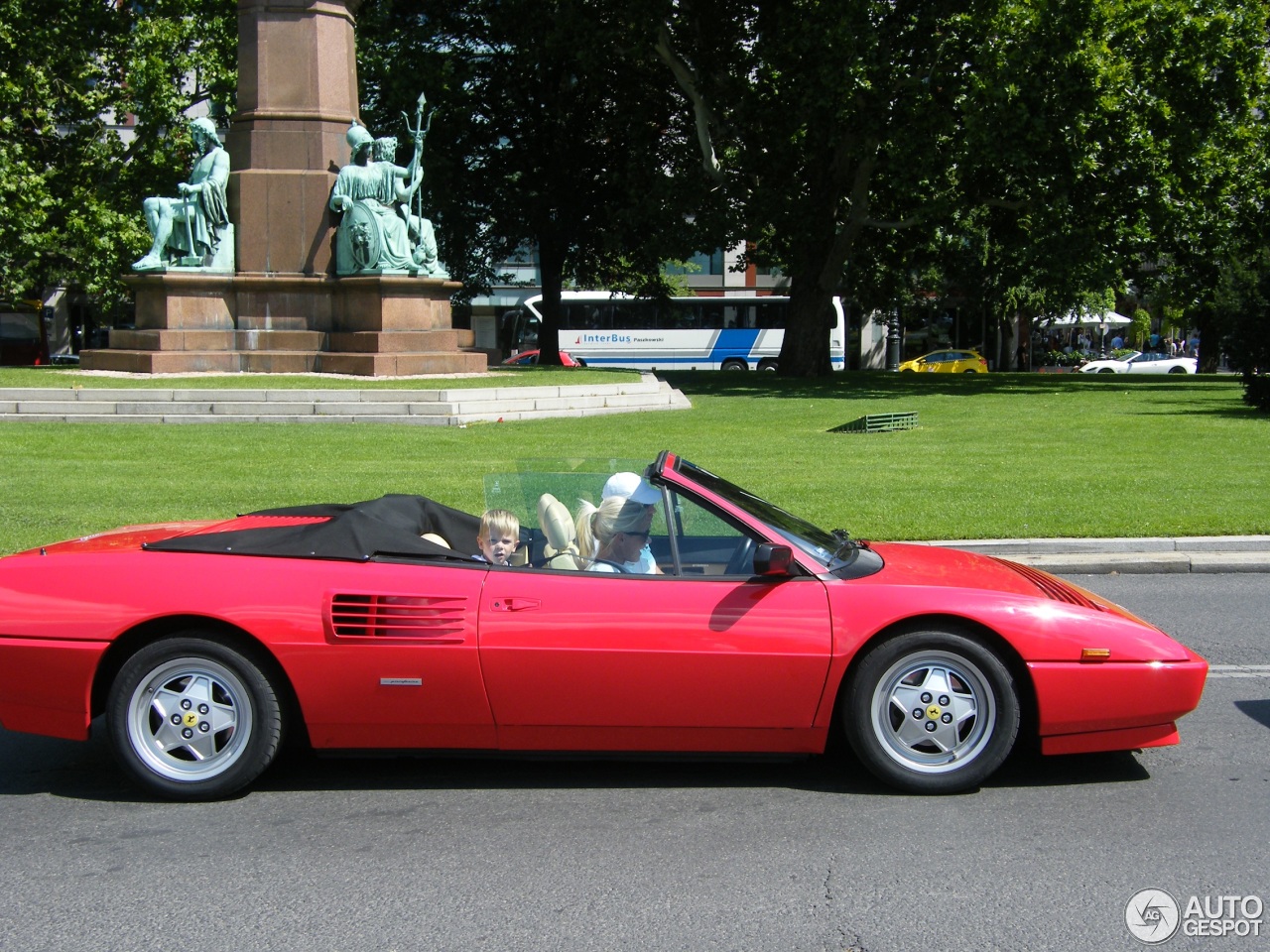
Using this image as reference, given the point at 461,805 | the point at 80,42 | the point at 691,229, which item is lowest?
the point at 461,805

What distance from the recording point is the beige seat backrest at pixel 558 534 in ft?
16.3

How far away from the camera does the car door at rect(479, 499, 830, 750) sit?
15.3ft

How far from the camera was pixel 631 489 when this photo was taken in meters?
5.02

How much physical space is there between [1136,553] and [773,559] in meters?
5.92

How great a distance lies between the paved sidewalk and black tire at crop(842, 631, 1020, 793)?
4.78 m

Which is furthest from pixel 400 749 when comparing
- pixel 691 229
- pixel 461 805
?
pixel 691 229

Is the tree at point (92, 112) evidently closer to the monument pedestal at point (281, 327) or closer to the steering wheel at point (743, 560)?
the monument pedestal at point (281, 327)

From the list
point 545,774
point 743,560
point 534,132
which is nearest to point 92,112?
point 534,132

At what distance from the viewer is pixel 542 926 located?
3643 mm

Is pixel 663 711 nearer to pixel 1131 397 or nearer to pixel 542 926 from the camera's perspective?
pixel 542 926

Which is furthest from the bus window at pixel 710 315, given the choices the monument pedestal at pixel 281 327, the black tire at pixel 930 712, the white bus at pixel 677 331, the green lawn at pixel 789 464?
the black tire at pixel 930 712

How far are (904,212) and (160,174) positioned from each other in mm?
20767

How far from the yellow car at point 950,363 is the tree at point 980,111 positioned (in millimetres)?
22538

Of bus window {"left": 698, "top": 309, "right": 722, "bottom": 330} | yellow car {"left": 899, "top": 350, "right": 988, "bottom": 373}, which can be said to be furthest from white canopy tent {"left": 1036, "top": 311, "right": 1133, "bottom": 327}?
bus window {"left": 698, "top": 309, "right": 722, "bottom": 330}
